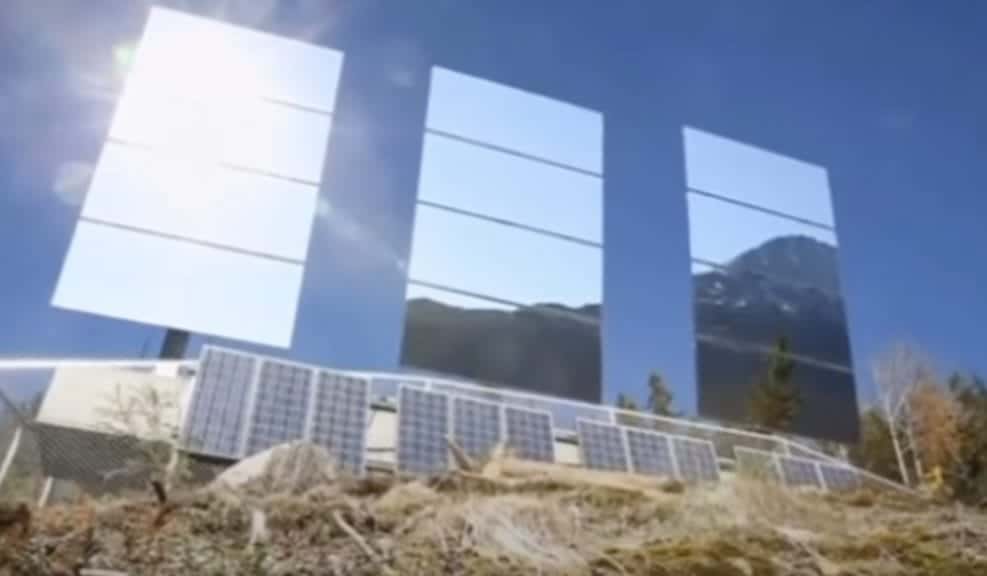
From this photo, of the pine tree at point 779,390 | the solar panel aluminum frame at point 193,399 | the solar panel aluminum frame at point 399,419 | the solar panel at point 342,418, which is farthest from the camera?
the pine tree at point 779,390

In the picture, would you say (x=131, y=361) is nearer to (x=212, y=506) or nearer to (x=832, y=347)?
(x=212, y=506)

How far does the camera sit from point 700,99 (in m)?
16.9

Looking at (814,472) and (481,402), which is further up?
(481,402)

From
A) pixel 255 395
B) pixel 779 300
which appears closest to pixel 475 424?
pixel 255 395

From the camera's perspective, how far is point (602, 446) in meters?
10.7

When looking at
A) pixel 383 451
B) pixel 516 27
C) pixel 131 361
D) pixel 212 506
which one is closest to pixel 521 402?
pixel 383 451

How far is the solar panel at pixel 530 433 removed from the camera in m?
9.88

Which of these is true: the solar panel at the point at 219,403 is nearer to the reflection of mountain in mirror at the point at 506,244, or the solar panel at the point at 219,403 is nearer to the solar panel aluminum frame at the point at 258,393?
the solar panel aluminum frame at the point at 258,393

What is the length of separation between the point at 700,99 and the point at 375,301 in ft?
27.3

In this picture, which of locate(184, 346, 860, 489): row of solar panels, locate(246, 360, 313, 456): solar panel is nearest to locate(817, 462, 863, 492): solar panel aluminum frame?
locate(184, 346, 860, 489): row of solar panels

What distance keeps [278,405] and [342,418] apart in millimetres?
665

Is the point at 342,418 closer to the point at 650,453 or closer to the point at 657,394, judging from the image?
the point at 650,453

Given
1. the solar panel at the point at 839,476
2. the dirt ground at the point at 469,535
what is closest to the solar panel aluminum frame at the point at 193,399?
the dirt ground at the point at 469,535

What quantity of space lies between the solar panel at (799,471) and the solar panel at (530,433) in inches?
123
